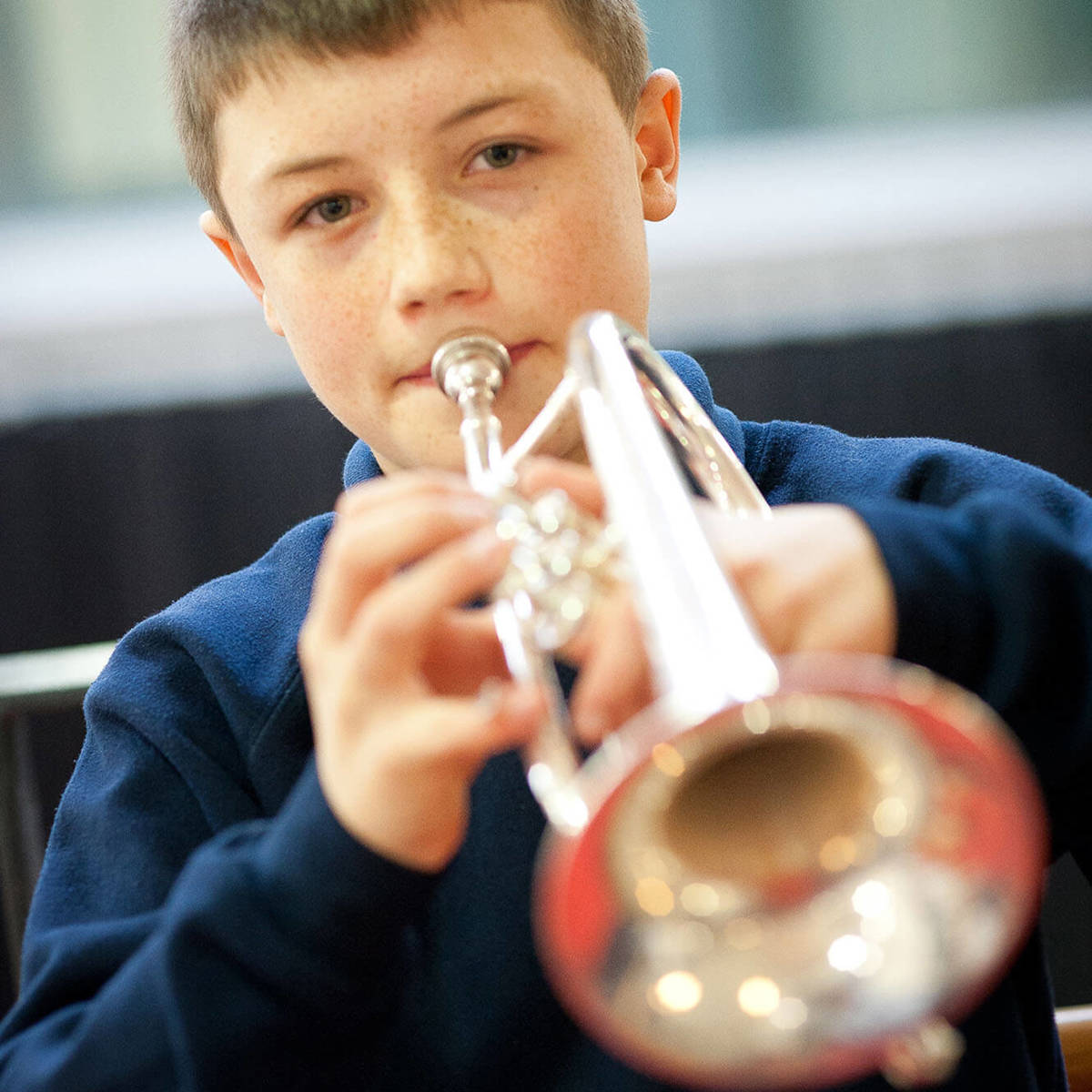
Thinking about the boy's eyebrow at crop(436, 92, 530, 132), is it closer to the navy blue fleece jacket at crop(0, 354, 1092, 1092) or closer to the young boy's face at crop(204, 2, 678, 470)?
the young boy's face at crop(204, 2, 678, 470)

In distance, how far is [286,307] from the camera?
0.97 meters

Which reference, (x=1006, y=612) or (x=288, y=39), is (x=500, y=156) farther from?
(x=1006, y=612)

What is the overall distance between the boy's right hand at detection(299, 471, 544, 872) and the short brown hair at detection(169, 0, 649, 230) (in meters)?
0.36

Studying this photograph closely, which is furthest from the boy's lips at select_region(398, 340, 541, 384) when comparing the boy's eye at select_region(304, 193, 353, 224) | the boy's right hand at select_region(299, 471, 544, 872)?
the boy's right hand at select_region(299, 471, 544, 872)

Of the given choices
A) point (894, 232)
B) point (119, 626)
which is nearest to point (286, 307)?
point (119, 626)

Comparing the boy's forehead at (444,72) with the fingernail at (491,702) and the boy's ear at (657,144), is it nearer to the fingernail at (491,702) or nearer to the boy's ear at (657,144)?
the boy's ear at (657,144)

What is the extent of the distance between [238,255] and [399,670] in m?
0.58

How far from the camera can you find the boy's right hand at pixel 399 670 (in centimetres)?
60

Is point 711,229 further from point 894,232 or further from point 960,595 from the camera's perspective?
point 960,595

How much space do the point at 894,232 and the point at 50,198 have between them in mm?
1471

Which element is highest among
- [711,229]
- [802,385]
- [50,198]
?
[50,198]

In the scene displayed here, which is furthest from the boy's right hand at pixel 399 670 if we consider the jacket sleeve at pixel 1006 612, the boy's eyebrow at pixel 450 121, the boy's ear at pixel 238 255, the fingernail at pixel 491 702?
the boy's ear at pixel 238 255

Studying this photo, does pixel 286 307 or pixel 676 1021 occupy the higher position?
pixel 286 307

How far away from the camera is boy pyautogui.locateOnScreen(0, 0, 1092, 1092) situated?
2.08 ft
